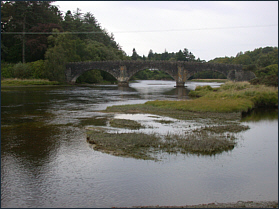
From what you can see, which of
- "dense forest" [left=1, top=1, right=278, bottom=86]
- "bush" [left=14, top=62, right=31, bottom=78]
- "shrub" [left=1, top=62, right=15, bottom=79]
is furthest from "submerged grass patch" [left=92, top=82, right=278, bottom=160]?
"shrub" [left=1, top=62, right=15, bottom=79]

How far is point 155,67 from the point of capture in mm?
83812

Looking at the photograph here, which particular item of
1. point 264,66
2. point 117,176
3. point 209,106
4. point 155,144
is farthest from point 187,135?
point 264,66

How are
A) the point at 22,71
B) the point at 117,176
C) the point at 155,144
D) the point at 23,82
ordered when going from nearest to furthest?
1. the point at 117,176
2. the point at 155,144
3. the point at 23,82
4. the point at 22,71

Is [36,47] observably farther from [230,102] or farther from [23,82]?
[230,102]

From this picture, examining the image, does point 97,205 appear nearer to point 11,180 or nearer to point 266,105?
point 11,180

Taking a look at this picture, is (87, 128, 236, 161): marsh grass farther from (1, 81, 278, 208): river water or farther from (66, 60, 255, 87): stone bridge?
(66, 60, 255, 87): stone bridge

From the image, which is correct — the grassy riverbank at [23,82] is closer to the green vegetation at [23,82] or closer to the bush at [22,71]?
the green vegetation at [23,82]

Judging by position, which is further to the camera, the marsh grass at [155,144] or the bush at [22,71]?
the bush at [22,71]

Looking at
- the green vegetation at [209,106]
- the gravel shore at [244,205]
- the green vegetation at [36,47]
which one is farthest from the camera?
the green vegetation at [36,47]

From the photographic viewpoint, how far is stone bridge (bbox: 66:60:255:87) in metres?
82.1

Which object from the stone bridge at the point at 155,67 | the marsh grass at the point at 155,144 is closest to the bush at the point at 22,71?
the stone bridge at the point at 155,67

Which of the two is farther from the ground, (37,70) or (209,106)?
(37,70)

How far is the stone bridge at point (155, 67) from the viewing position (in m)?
82.1

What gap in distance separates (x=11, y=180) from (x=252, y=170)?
824 cm
